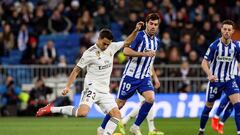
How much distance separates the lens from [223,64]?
15352mm

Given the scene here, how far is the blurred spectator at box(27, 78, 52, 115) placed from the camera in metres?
24.0

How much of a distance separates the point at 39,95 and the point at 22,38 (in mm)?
2928

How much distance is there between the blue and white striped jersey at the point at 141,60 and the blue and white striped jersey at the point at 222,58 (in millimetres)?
1119

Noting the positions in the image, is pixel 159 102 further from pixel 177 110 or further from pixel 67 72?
pixel 67 72

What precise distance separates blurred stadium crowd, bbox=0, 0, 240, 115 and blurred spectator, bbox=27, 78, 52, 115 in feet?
0.14

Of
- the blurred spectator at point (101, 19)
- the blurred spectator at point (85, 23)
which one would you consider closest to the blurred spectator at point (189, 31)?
the blurred spectator at point (101, 19)

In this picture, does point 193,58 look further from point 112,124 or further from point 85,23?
point 112,124

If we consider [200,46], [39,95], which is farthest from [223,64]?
[200,46]

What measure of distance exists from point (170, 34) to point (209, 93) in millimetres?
11333

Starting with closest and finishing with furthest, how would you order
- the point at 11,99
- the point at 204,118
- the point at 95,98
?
the point at 95,98 → the point at 204,118 → the point at 11,99

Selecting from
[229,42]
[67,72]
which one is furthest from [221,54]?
[67,72]

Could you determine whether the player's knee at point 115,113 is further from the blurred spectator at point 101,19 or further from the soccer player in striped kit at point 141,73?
the blurred spectator at point 101,19

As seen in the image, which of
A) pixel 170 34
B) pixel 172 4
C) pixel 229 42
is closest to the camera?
pixel 229 42

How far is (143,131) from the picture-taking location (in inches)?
675
